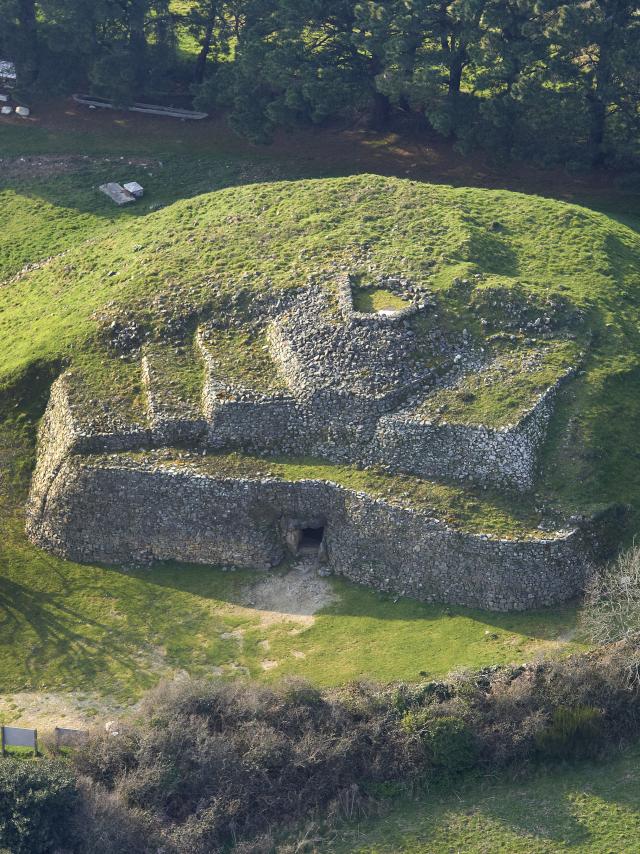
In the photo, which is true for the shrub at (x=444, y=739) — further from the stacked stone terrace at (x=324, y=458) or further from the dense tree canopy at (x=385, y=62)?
the dense tree canopy at (x=385, y=62)

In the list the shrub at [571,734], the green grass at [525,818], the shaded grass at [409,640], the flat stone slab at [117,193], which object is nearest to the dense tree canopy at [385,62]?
the flat stone slab at [117,193]

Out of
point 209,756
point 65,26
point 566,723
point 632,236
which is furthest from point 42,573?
point 65,26

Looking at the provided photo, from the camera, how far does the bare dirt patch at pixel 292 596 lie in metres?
54.6

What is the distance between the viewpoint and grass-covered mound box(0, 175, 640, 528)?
57.4 metres

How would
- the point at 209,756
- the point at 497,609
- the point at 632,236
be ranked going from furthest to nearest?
the point at 632,236 → the point at 497,609 → the point at 209,756

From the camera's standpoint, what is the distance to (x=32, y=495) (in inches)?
2354

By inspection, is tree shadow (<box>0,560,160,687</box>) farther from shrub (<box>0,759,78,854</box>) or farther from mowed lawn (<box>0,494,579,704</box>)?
shrub (<box>0,759,78,854</box>)

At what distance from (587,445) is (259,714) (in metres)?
18.4

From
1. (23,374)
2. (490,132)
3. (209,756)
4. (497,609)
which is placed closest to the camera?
(209,756)

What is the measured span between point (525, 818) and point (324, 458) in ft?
57.6

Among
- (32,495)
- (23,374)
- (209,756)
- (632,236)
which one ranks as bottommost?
(209,756)

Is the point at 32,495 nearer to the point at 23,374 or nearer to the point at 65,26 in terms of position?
the point at 23,374

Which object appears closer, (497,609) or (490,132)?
(497,609)

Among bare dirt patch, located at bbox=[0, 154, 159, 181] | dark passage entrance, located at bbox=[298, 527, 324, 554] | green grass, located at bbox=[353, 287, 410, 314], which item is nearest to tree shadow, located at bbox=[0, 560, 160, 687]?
dark passage entrance, located at bbox=[298, 527, 324, 554]
